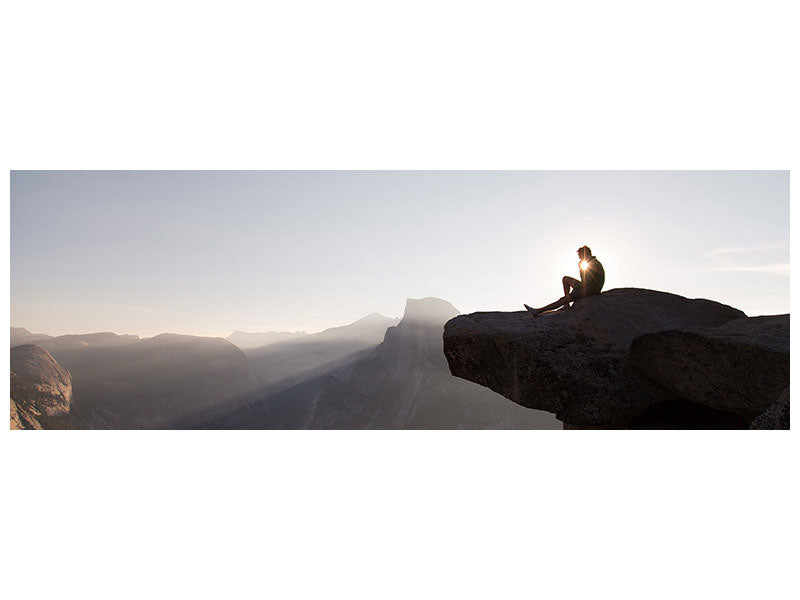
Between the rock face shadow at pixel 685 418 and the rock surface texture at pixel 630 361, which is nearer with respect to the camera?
the rock surface texture at pixel 630 361

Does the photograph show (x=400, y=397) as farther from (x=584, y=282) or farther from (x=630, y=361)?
(x=630, y=361)

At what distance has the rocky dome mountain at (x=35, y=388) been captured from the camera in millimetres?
31500

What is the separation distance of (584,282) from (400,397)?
52484 millimetres

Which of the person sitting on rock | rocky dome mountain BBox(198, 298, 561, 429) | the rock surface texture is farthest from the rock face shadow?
rocky dome mountain BBox(198, 298, 561, 429)

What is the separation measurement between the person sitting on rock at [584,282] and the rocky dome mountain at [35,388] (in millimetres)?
35292

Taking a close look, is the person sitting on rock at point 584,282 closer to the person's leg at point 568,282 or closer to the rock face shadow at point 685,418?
the person's leg at point 568,282

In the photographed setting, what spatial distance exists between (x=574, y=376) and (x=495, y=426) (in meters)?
44.8

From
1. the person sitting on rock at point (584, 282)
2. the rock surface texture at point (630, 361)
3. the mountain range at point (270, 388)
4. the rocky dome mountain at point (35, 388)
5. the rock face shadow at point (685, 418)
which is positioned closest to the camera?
the rock surface texture at point (630, 361)

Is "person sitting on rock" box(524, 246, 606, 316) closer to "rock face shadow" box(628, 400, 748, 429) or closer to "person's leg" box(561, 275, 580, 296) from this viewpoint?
"person's leg" box(561, 275, 580, 296)

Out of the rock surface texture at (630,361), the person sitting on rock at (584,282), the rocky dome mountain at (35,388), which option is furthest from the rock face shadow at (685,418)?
the rocky dome mountain at (35,388)

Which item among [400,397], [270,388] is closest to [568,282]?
[400,397]

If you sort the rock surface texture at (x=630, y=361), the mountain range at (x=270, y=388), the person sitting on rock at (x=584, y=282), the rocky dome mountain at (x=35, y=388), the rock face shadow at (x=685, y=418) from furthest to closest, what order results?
the mountain range at (x=270, y=388), the rocky dome mountain at (x=35, y=388), the person sitting on rock at (x=584, y=282), the rock face shadow at (x=685, y=418), the rock surface texture at (x=630, y=361)

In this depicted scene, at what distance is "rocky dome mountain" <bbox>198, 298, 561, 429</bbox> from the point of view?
50.8m

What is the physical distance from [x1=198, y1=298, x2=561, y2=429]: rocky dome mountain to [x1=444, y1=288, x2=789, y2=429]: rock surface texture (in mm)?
42604
